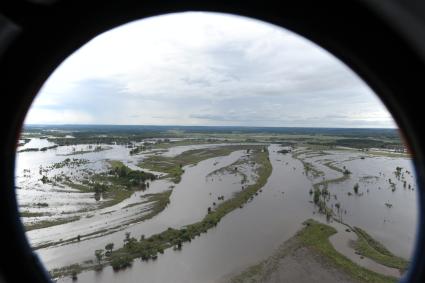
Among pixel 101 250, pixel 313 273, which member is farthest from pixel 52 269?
pixel 313 273

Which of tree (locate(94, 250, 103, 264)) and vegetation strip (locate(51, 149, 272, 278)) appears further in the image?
tree (locate(94, 250, 103, 264))

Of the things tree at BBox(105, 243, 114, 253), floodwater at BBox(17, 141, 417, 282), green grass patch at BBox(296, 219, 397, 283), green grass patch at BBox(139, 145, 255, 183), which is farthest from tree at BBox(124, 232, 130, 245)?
green grass patch at BBox(139, 145, 255, 183)

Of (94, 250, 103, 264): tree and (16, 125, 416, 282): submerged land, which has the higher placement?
(16, 125, 416, 282): submerged land

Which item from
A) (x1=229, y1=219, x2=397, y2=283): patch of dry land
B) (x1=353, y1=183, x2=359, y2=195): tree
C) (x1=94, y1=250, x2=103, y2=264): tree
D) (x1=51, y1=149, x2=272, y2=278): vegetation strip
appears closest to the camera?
(x1=229, y1=219, x2=397, y2=283): patch of dry land

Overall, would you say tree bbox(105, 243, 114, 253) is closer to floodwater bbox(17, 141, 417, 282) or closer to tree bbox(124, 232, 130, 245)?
floodwater bbox(17, 141, 417, 282)

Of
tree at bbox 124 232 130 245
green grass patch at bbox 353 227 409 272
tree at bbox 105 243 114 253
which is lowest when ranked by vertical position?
tree at bbox 105 243 114 253

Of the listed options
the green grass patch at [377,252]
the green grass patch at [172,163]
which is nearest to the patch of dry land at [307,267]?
the green grass patch at [377,252]

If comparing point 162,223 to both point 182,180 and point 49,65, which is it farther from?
point 49,65

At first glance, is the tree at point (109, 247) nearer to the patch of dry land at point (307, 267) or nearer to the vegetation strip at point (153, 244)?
the vegetation strip at point (153, 244)

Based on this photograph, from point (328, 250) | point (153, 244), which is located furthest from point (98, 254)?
point (328, 250)
